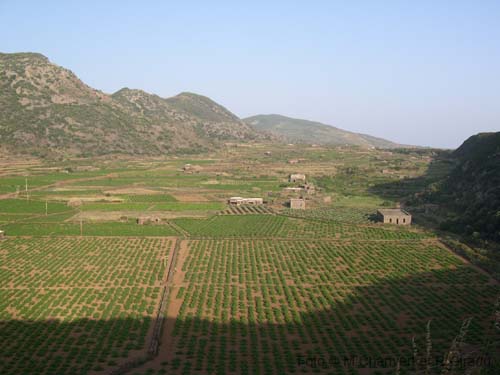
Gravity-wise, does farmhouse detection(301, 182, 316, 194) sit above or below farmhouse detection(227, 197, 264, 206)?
above

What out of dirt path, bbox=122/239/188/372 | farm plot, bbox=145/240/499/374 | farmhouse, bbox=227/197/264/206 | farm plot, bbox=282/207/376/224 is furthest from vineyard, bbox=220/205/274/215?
dirt path, bbox=122/239/188/372

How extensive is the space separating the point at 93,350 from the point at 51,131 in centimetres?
11744

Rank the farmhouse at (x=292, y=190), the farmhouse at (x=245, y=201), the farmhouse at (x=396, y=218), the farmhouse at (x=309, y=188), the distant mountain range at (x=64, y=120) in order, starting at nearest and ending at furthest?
the farmhouse at (x=396, y=218), the farmhouse at (x=245, y=201), the farmhouse at (x=309, y=188), the farmhouse at (x=292, y=190), the distant mountain range at (x=64, y=120)

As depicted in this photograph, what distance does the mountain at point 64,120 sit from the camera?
411 feet

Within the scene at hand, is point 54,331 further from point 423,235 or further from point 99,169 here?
point 99,169

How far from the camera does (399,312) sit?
28.9m

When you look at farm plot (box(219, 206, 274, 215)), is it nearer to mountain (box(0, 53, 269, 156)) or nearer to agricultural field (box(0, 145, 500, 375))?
agricultural field (box(0, 145, 500, 375))

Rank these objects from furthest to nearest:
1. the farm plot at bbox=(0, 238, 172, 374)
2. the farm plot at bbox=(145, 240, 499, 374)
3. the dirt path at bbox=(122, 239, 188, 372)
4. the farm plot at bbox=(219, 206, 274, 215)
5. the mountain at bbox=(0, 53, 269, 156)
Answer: the mountain at bbox=(0, 53, 269, 156) → the farm plot at bbox=(219, 206, 274, 215) → the farm plot at bbox=(145, 240, 499, 374) → the farm plot at bbox=(0, 238, 172, 374) → the dirt path at bbox=(122, 239, 188, 372)

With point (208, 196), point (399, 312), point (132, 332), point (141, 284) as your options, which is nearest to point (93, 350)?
point (132, 332)

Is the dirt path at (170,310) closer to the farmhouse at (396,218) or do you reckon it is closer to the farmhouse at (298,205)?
the farmhouse at (298,205)

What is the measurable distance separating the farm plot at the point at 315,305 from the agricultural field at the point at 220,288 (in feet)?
0.36

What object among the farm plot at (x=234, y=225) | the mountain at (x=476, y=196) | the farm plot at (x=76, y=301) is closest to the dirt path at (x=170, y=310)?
the farm plot at (x=76, y=301)

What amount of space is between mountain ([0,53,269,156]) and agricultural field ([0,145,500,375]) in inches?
2511

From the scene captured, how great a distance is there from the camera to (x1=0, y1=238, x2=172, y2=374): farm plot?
912 inches
